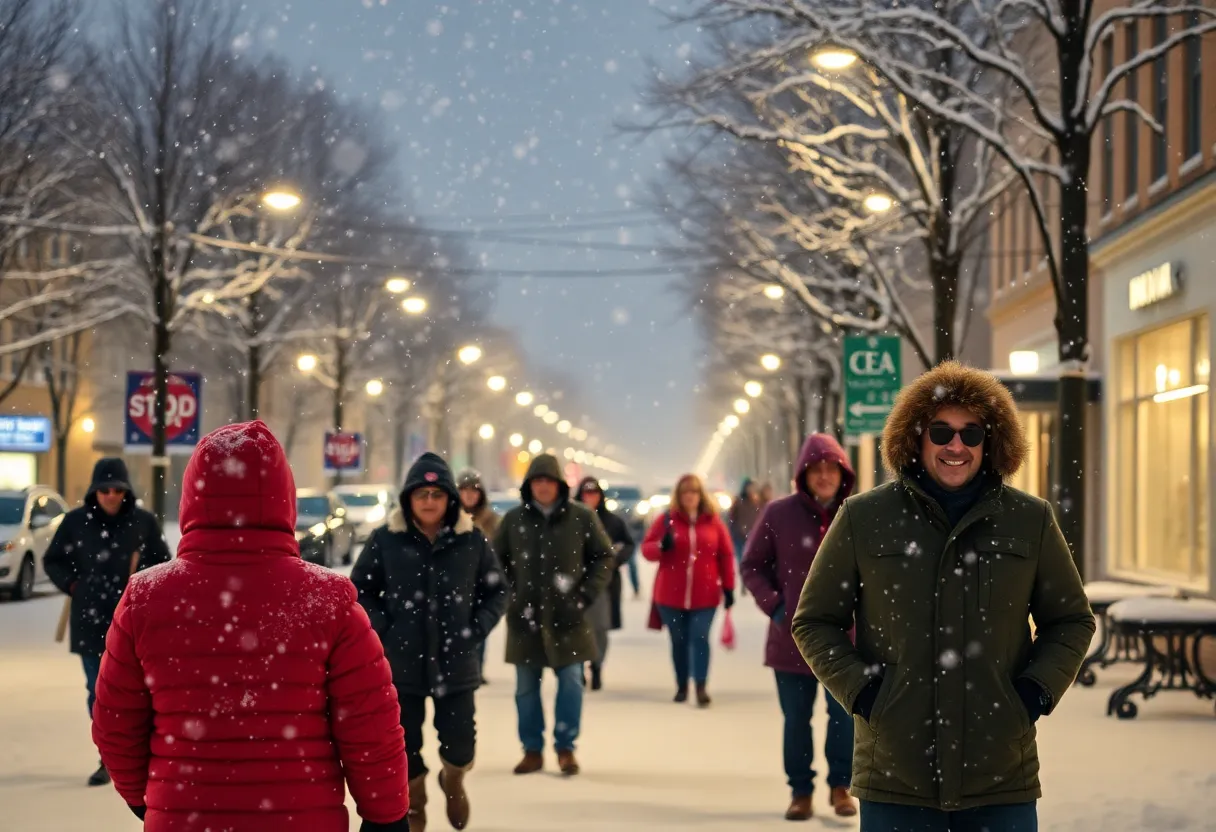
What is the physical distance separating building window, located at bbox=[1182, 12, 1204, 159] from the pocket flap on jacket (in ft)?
56.4

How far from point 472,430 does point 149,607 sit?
8528 cm

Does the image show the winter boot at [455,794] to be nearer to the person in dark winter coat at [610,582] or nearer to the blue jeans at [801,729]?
the blue jeans at [801,729]

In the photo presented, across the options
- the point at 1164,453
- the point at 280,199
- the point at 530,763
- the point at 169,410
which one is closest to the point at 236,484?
the point at 530,763

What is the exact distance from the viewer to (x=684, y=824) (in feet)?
29.3

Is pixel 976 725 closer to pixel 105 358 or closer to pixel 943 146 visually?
pixel 943 146

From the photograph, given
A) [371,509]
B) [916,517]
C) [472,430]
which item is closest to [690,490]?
[916,517]

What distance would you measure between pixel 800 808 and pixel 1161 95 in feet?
51.7

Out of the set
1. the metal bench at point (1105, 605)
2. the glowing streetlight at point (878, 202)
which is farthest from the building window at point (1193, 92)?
the metal bench at point (1105, 605)

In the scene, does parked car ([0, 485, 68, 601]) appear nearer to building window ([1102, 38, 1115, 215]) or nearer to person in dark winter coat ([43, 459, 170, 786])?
building window ([1102, 38, 1115, 215])

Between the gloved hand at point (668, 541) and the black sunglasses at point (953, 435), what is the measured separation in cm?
1003

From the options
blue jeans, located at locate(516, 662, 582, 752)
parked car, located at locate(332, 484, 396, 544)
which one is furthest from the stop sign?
→ parked car, located at locate(332, 484, 396, 544)

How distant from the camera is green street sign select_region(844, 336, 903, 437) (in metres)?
Answer: 23.0

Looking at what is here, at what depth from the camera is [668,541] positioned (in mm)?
15133

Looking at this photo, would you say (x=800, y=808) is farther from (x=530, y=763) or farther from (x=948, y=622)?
(x=948, y=622)
